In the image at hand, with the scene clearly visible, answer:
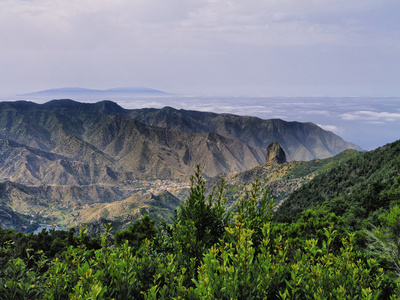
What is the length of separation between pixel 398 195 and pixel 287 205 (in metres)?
60.3

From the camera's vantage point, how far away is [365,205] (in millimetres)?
39656

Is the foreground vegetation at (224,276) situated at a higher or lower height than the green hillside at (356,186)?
higher

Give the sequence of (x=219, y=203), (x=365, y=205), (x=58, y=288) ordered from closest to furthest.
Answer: (x=58, y=288) < (x=219, y=203) < (x=365, y=205)

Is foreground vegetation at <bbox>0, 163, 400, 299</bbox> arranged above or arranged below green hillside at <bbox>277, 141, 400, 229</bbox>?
above

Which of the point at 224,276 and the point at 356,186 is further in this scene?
the point at 356,186

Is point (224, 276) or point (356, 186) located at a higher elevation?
point (224, 276)

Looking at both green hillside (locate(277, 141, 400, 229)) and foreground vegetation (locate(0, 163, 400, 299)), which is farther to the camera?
green hillside (locate(277, 141, 400, 229))

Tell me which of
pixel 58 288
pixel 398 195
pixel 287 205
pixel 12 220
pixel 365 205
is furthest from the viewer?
pixel 12 220

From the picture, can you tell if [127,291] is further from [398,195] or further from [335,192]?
[335,192]

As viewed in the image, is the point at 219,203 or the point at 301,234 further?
the point at 301,234

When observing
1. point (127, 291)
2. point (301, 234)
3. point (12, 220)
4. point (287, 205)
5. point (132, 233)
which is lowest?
point (12, 220)

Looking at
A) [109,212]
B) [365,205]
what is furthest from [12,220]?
[365,205]

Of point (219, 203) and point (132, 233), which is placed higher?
point (219, 203)

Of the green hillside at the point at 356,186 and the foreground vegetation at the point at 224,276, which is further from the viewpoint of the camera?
the green hillside at the point at 356,186
